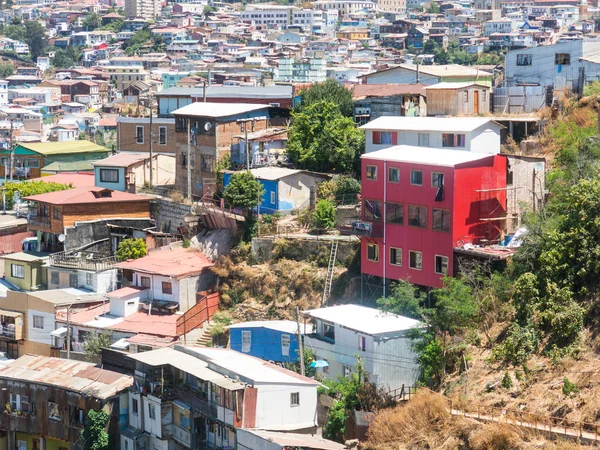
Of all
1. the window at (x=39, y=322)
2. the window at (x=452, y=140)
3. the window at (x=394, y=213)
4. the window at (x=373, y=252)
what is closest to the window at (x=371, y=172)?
the window at (x=394, y=213)

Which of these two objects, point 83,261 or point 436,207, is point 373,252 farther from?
point 83,261

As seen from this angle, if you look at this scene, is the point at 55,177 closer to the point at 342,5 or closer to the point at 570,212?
the point at 570,212

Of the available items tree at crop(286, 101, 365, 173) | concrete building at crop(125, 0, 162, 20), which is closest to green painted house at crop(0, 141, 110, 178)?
tree at crop(286, 101, 365, 173)

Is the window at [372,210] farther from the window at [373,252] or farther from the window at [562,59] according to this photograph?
the window at [562,59]

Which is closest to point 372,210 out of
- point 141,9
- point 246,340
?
point 246,340

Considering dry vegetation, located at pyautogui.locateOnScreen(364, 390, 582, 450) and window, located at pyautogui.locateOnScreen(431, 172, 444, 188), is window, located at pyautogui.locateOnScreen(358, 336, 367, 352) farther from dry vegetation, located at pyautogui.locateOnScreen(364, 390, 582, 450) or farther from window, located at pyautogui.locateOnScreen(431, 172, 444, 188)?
window, located at pyautogui.locateOnScreen(431, 172, 444, 188)

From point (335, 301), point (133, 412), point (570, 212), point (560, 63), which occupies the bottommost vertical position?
point (133, 412)

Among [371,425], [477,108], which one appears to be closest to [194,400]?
[371,425]
